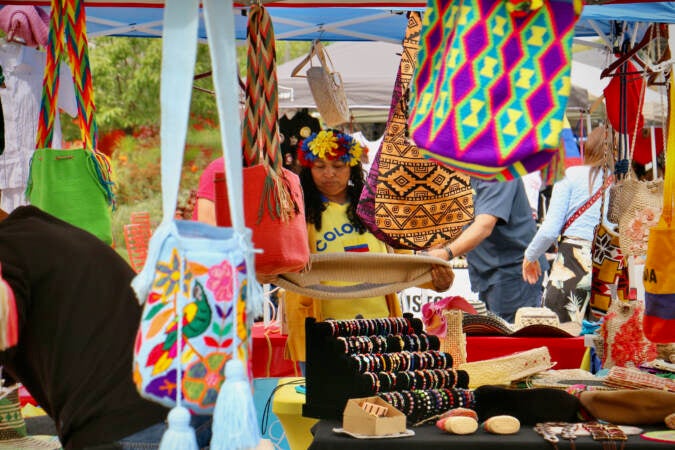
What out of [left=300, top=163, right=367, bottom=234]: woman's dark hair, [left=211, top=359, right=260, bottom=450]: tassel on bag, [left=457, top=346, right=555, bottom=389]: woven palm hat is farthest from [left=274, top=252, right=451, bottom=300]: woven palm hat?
[left=211, top=359, right=260, bottom=450]: tassel on bag

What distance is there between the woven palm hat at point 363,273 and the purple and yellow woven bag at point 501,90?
1621 mm

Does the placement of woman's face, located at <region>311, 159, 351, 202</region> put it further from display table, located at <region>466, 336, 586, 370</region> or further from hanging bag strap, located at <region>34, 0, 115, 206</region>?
hanging bag strap, located at <region>34, 0, 115, 206</region>

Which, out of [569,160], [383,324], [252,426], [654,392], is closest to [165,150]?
[252,426]

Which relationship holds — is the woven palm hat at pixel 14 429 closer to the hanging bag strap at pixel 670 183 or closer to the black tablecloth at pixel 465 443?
the black tablecloth at pixel 465 443

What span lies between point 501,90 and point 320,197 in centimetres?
277

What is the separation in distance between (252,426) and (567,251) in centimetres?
472

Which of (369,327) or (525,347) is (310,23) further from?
(369,327)

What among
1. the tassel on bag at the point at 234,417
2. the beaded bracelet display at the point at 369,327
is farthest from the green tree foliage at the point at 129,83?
the tassel on bag at the point at 234,417

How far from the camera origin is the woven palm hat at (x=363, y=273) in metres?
3.48

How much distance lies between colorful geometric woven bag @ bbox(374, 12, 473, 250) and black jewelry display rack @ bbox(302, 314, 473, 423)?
0.37m

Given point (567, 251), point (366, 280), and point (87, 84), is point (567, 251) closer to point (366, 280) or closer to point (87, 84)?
point (366, 280)

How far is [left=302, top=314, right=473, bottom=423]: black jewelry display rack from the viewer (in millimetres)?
3090

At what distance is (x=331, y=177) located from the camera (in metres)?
4.54

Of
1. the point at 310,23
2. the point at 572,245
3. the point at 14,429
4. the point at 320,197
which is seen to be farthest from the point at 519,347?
the point at 14,429
